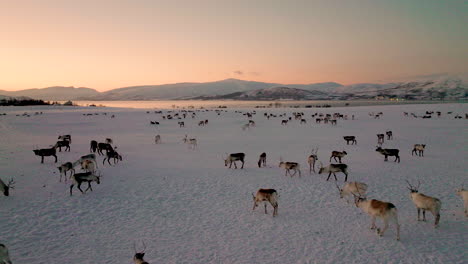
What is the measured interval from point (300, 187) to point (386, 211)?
5.26m

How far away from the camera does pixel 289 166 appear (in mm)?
15375

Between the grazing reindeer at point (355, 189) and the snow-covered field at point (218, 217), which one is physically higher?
the grazing reindeer at point (355, 189)

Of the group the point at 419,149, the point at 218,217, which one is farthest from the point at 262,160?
the point at 419,149

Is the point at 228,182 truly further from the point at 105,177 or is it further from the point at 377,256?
the point at 377,256

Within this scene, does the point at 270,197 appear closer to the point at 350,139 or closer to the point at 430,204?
the point at 430,204

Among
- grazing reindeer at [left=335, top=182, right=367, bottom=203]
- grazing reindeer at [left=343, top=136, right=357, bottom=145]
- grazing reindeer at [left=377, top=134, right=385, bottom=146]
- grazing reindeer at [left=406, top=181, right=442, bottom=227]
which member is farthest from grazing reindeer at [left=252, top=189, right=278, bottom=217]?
grazing reindeer at [left=377, top=134, right=385, bottom=146]

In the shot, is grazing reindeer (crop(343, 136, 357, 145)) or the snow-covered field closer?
the snow-covered field

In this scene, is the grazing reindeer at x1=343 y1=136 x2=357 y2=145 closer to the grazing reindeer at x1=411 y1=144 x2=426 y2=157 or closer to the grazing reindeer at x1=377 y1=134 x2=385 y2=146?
the grazing reindeer at x1=377 y1=134 x2=385 y2=146

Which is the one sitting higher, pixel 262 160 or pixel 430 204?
pixel 430 204

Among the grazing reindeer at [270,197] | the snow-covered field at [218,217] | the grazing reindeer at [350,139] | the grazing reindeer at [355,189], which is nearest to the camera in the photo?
the snow-covered field at [218,217]

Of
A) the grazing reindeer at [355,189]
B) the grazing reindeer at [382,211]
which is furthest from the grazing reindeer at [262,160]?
the grazing reindeer at [382,211]

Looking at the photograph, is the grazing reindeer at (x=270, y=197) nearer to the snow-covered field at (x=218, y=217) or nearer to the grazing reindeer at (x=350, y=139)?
the snow-covered field at (x=218, y=217)

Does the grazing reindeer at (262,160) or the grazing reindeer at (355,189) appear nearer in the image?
the grazing reindeer at (355,189)

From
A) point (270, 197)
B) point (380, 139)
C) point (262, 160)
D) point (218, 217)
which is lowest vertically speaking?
point (380, 139)
